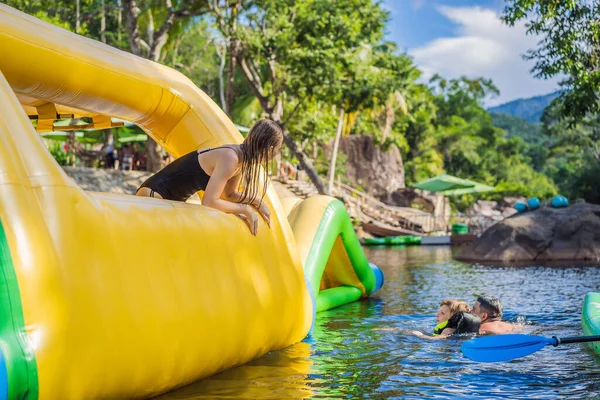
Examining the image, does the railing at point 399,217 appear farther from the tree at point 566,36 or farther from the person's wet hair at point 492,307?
the person's wet hair at point 492,307

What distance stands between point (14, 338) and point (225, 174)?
2164 mm

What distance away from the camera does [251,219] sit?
5.46 m

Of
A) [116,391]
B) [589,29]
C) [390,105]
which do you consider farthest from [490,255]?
[390,105]

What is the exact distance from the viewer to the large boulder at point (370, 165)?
40250 mm

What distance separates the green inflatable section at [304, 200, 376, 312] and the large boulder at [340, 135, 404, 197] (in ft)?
99.8

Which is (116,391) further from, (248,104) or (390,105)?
(390,105)

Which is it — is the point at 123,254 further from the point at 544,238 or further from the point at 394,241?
the point at 394,241

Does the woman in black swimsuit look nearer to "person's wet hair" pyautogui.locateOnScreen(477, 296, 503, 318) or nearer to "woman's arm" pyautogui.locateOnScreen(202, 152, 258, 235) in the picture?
"woman's arm" pyautogui.locateOnScreen(202, 152, 258, 235)

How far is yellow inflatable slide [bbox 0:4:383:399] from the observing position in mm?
3465

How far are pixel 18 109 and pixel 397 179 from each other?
124 ft

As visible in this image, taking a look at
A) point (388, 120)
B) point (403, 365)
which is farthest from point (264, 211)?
point (388, 120)

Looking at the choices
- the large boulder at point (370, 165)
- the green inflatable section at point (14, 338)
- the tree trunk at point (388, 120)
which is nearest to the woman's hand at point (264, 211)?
the green inflatable section at point (14, 338)

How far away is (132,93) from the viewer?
536 cm

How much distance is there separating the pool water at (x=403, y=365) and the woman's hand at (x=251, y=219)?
100cm
